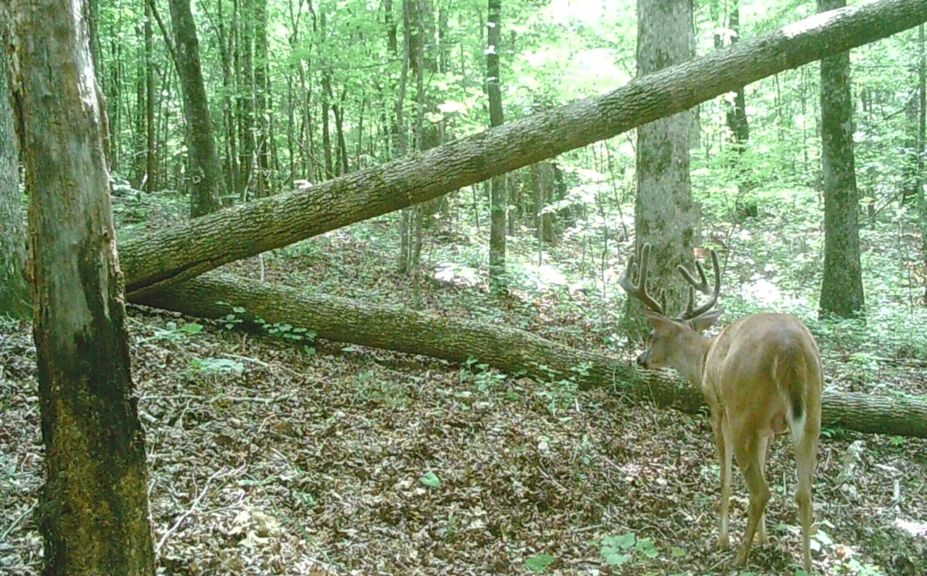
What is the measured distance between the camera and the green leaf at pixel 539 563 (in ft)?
15.9

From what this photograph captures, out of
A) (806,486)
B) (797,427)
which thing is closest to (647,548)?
(806,486)

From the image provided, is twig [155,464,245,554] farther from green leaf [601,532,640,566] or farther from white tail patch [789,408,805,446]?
white tail patch [789,408,805,446]

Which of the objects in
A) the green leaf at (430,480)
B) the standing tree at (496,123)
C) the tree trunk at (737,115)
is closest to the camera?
the green leaf at (430,480)

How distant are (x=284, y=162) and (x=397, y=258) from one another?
46.8 feet

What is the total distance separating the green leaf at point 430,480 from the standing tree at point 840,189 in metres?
9.38

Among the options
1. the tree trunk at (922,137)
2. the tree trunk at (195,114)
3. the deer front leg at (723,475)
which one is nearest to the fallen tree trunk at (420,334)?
the deer front leg at (723,475)

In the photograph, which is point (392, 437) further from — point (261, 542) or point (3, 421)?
point (3, 421)

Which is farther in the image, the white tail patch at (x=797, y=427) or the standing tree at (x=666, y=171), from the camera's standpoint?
the standing tree at (x=666, y=171)

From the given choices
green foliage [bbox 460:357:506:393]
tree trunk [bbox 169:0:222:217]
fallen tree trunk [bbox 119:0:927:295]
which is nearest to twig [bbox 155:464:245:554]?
green foliage [bbox 460:357:506:393]

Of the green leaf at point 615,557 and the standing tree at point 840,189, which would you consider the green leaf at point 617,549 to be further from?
the standing tree at point 840,189

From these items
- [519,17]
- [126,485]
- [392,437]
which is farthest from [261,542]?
[519,17]

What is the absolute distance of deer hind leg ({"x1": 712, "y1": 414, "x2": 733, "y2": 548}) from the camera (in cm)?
558

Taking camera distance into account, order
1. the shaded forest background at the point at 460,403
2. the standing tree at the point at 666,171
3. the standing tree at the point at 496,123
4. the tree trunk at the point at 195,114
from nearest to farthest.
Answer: the shaded forest background at the point at 460,403 < the standing tree at the point at 666,171 < the tree trunk at the point at 195,114 < the standing tree at the point at 496,123

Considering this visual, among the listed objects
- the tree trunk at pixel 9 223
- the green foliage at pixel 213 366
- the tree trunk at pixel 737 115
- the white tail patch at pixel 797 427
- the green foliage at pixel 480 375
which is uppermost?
the tree trunk at pixel 737 115
